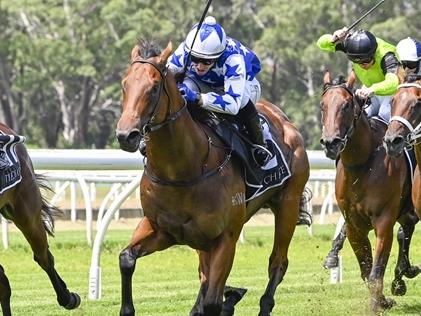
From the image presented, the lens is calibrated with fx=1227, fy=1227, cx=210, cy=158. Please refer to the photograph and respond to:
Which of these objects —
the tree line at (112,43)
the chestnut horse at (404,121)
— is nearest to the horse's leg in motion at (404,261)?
the chestnut horse at (404,121)

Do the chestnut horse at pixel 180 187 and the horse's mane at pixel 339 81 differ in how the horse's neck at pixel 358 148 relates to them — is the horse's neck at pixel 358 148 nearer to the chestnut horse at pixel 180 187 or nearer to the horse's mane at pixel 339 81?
the horse's mane at pixel 339 81

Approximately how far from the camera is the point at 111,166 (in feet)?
35.6

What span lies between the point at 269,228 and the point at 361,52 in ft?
28.3

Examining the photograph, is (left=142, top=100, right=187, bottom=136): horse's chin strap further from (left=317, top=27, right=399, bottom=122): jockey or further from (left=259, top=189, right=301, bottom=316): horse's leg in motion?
(left=317, top=27, right=399, bottom=122): jockey

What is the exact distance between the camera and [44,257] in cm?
838

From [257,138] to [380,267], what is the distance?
4.61 feet

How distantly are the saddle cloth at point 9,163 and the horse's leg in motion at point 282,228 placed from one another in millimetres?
1771

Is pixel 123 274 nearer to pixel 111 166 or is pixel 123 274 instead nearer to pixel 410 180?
pixel 410 180

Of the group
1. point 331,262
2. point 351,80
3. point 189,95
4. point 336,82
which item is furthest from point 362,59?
point 189,95

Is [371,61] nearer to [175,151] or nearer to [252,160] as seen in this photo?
[252,160]

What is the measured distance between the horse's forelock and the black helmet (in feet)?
7.96

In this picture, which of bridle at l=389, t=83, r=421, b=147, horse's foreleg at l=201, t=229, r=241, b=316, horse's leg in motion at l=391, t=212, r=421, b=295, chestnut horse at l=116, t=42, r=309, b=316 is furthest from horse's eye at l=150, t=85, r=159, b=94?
horse's leg in motion at l=391, t=212, r=421, b=295

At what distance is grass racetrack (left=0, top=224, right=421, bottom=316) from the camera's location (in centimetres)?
868

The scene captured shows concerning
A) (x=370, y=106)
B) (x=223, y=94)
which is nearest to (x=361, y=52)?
(x=370, y=106)
